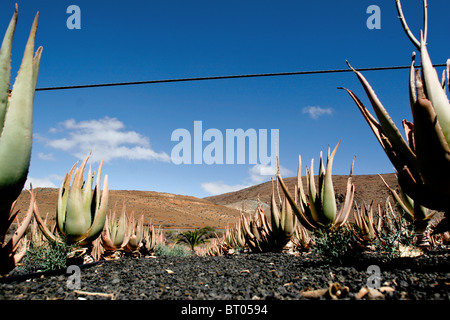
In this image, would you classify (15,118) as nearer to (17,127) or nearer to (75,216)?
(17,127)

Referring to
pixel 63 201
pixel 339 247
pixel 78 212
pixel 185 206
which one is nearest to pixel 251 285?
pixel 339 247

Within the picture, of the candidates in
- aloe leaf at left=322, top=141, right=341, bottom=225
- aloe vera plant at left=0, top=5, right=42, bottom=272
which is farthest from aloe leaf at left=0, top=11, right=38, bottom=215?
aloe leaf at left=322, top=141, right=341, bottom=225

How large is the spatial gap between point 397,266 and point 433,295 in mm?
953

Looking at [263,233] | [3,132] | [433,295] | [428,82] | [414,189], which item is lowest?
[263,233]

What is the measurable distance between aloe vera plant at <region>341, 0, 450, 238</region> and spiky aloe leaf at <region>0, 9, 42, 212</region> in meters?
1.95

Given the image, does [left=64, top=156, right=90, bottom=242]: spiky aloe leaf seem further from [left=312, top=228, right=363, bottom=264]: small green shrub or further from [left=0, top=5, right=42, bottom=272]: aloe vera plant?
[left=312, top=228, right=363, bottom=264]: small green shrub

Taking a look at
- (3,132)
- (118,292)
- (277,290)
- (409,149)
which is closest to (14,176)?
(3,132)

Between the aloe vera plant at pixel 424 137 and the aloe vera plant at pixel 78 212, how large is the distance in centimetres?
335

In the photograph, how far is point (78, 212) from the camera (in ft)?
11.5

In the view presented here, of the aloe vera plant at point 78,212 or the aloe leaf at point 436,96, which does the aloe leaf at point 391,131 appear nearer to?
the aloe leaf at point 436,96

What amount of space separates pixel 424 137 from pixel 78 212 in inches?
141
